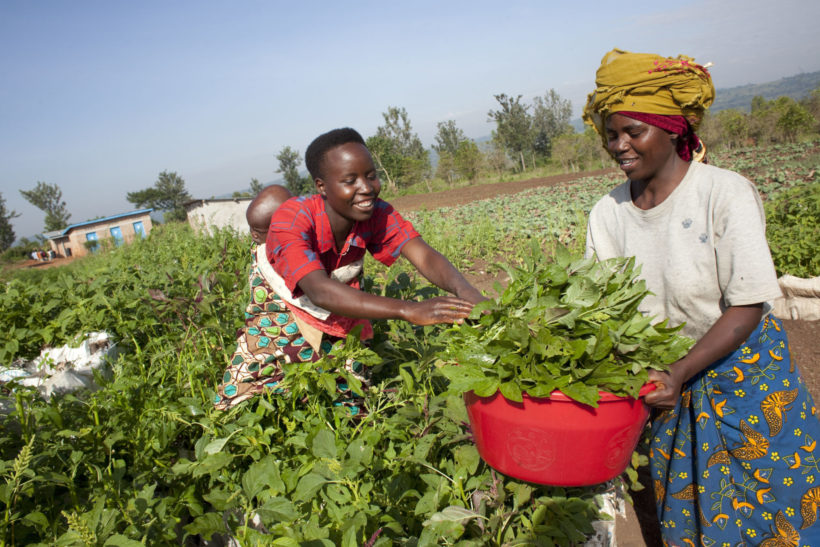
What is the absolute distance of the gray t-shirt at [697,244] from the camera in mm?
1314

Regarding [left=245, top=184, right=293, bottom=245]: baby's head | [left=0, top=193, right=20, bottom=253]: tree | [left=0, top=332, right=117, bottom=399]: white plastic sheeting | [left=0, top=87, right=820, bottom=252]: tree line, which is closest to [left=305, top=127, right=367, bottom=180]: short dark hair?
[left=245, top=184, right=293, bottom=245]: baby's head

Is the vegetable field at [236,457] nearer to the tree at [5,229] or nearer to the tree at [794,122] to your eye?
the tree at [794,122]

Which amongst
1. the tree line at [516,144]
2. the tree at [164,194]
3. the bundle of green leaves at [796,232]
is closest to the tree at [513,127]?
the tree line at [516,144]

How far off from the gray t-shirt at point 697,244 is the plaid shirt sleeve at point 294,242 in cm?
105

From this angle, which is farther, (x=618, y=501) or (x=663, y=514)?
(x=618, y=501)

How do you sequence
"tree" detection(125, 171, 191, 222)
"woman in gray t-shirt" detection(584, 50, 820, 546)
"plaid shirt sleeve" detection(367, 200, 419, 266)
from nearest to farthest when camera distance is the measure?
"woman in gray t-shirt" detection(584, 50, 820, 546)
"plaid shirt sleeve" detection(367, 200, 419, 266)
"tree" detection(125, 171, 191, 222)

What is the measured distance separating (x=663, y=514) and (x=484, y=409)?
121 cm

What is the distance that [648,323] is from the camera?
→ 112 cm

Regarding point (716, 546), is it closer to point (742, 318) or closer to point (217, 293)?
point (742, 318)

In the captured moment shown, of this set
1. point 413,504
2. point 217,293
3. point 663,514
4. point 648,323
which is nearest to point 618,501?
point 663,514

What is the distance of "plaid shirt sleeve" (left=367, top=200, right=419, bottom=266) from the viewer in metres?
1.93

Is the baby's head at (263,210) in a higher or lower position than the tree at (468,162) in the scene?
lower

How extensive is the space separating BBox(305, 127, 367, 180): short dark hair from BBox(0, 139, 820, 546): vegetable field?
661 millimetres

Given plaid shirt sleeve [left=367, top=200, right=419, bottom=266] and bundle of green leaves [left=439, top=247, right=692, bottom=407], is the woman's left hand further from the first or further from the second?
plaid shirt sleeve [left=367, top=200, right=419, bottom=266]
